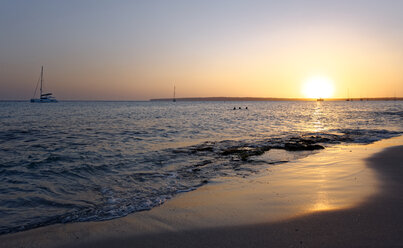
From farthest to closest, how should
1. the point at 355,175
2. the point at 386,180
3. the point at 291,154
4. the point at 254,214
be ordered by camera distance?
1. the point at 291,154
2. the point at 355,175
3. the point at 386,180
4. the point at 254,214

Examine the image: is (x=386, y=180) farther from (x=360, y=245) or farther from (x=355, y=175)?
(x=360, y=245)

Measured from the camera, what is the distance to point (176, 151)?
47.8 ft

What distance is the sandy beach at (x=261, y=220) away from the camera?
4246 mm

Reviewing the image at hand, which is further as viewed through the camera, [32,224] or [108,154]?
[108,154]

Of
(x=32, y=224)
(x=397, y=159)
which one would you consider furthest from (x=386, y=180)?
(x=32, y=224)

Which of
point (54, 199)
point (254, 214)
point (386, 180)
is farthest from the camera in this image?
point (386, 180)

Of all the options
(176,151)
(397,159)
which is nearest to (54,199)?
(176,151)

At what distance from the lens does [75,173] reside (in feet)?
32.3

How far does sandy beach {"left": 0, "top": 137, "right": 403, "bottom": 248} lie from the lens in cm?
425

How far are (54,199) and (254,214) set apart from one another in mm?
5206

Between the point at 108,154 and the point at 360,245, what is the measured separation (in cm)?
1187

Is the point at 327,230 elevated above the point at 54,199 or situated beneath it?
elevated above

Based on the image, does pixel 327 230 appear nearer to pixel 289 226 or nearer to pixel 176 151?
pixel 289 226

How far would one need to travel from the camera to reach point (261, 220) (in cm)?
502
